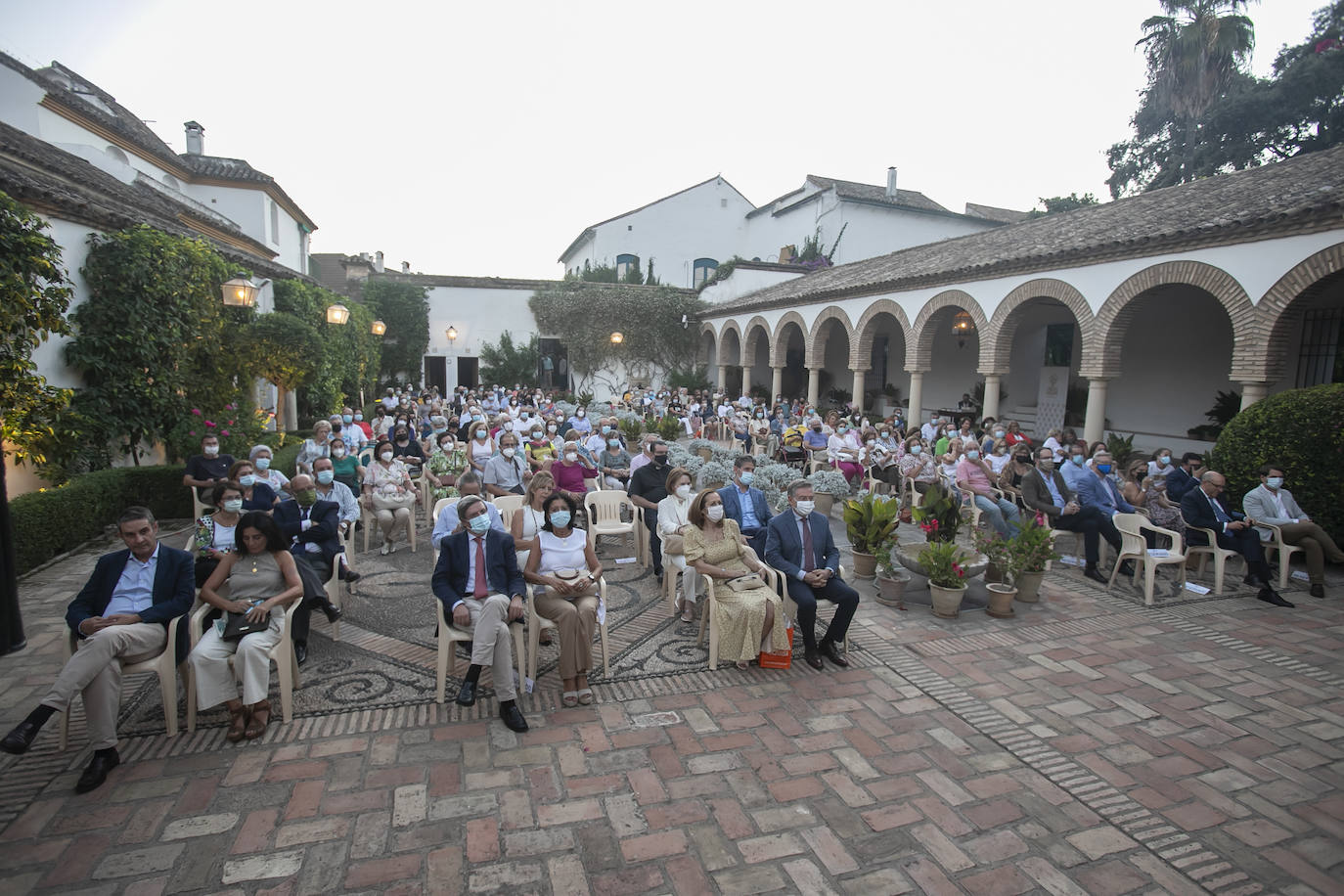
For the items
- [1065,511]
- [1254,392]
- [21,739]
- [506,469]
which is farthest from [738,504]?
[1254,392]

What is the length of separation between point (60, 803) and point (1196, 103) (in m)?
36.9

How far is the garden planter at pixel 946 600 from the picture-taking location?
6020mm

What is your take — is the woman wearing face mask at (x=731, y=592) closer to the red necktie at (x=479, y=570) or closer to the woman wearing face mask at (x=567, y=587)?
the woman wearing face mask at (x=567, y=587)

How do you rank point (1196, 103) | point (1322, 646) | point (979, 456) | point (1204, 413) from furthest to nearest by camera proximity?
point (1196, 103) < point (1204, 413) < point (979, 456) < point (1322, 646)

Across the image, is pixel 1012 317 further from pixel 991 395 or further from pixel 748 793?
pixel 748 793

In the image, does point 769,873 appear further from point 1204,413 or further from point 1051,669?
point 1204,413

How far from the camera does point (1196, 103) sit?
2661 centimetres

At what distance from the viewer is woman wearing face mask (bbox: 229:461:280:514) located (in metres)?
5.82

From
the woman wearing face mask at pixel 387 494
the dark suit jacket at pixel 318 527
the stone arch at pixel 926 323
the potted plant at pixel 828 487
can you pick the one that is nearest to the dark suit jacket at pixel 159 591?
the dark suit jacket at pixel 318 527

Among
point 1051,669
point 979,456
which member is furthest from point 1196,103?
point 1051,669

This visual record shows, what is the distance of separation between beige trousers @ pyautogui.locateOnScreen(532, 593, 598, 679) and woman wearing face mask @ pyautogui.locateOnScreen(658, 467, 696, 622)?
4.58ft

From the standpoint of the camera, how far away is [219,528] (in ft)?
16.1

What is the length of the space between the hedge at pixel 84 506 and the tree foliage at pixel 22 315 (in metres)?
0.69

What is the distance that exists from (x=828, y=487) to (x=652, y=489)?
3.57 metres
